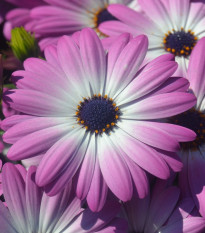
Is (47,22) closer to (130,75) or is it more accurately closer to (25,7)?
(25,7)

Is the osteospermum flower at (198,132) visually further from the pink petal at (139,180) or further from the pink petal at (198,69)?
the pink petal at (139,180)

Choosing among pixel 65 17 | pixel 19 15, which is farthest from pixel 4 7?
pixel 65 17

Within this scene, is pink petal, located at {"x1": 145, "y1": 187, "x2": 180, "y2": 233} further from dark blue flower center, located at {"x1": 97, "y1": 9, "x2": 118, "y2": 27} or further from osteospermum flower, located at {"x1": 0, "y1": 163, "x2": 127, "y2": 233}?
dark blue flower center, located at {"x1": 97, "y1": 9, "x2": 118, "y2": 27}

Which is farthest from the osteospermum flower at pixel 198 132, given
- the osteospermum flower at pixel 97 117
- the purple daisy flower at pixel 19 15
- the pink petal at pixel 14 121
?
the purple daisy flower at pixel 19 15

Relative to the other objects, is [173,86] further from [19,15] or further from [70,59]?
[19,15]

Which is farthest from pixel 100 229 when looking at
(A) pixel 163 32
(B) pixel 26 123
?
(A) pixel 163 32

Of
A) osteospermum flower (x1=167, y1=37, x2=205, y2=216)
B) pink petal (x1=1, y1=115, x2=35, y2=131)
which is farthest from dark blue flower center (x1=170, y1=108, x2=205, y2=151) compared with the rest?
pink petal (x1=1, y1=115, x2=35, y2=131)

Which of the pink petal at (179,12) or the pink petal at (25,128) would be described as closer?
the pink petal at (25,128)
